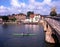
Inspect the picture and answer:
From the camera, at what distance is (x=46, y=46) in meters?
40.9

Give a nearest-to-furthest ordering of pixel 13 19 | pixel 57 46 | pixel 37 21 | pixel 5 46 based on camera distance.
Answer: pixel 57 46 < pixel 5 46 < pixel 37 21 < pixel 13 19

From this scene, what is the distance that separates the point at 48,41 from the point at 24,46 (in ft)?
20.7

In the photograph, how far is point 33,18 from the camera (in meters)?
190

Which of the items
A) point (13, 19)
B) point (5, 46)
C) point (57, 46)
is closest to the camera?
point (57, 46)

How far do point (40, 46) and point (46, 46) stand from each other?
141 cm

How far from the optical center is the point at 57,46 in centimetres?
3938

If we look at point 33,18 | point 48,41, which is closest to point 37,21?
point 33,18

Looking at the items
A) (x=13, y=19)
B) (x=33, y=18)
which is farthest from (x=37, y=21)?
(x=13, y=19)

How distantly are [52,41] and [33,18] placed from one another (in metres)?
147

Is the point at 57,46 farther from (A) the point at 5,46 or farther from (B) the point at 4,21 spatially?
(B) the point at 4,21

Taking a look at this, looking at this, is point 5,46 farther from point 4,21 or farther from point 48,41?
point 4,21

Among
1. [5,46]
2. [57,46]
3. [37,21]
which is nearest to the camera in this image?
[57,46]

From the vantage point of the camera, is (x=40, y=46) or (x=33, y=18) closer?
(x=40, y=46)

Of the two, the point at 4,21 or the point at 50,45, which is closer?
the point at 50,45
